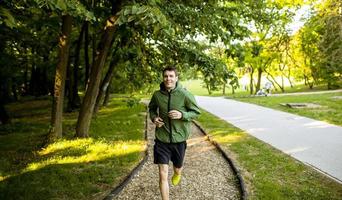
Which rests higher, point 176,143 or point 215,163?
point 176,143

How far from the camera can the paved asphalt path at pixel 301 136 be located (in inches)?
328

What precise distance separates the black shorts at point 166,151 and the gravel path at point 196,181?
3.92 feet

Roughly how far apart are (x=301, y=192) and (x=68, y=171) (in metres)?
4.62

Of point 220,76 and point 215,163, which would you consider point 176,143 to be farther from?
point 220,76

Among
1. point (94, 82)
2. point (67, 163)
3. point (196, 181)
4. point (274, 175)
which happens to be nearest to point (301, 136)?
point (274, 175)

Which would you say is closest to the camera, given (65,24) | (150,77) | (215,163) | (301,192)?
(301,192)

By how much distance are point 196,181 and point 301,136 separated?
5.35m

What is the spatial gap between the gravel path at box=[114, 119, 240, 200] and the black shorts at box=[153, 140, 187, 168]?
3.92 feet

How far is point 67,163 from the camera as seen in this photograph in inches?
331

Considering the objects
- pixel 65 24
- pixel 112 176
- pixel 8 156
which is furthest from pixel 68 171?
pixel 65 24

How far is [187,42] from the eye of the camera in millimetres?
11570

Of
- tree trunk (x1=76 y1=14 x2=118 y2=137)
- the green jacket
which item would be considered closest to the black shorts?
the green jacket

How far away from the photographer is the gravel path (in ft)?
21.5

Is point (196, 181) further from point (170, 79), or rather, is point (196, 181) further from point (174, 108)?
point (170, 79)
